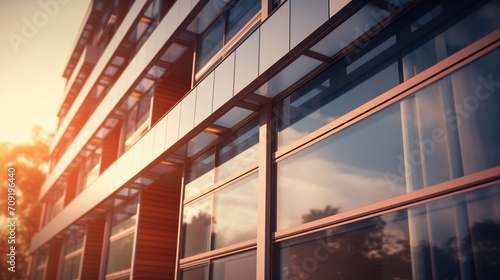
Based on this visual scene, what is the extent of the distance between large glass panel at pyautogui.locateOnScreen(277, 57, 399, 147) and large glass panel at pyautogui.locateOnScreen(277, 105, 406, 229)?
0.41 m

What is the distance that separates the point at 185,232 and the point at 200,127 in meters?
3.04

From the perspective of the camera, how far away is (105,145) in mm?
21781

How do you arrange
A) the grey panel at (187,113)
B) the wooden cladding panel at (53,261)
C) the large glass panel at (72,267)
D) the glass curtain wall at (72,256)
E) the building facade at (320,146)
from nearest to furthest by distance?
the building facade at (320,146), the grey panel at (187,113), the large glass panel at (72,267), the glass curtain wall at (72,256), the wooden cladding panel at (53,261)

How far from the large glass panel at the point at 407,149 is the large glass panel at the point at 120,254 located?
904cm

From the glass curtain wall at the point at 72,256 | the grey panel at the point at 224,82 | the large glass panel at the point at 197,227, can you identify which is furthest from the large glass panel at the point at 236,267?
the glass curtain wall at the point at 72,256

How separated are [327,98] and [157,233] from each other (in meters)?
9.59

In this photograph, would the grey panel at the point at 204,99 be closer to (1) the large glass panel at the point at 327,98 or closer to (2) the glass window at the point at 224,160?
(2) the glass window at the point at 224,160

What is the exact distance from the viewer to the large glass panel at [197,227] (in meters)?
11.5

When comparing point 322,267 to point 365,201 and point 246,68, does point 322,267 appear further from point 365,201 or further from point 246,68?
point 246,68

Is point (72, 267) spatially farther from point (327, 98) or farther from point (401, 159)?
point (401, 159)

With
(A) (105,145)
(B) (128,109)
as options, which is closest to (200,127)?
(B) (128,109)

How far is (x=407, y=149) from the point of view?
627 cm

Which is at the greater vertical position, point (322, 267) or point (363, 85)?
point (363, 85)

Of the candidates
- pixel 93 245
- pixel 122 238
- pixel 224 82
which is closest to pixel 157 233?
pixel 122 238
